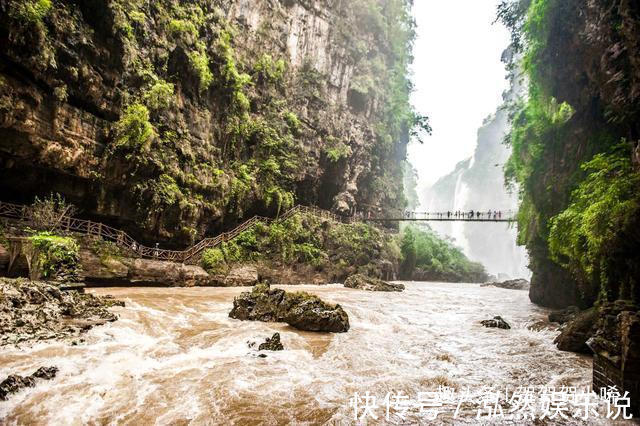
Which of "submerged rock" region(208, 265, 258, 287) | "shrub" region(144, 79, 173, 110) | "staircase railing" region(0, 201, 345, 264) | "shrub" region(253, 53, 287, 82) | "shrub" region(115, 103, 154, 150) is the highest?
"shrub" region(253, 53, 287, 82)

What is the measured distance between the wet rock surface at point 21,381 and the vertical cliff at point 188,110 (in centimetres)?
1084

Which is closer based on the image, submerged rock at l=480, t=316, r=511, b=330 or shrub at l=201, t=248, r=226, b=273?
submerged rock at l=480, t=316, r=511, b=330

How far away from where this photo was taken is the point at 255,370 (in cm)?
500

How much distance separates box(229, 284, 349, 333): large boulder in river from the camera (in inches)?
305

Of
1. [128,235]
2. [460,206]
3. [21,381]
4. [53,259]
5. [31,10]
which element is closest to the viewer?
[21,381]

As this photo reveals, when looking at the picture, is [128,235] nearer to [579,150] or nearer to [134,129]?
[134,129]

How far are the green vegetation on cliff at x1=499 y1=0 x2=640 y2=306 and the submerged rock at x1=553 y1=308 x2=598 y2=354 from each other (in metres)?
Result: 0.98

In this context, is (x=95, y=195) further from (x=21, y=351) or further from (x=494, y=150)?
(x=494, y=150)

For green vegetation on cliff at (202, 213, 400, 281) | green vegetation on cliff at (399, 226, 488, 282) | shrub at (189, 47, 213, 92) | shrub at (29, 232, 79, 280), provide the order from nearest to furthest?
1. shrub at (29, 232, 79, 280)
2. green vegetation on cliff at (202, 213, 400, 281)
3. shrub at (189, 47, 213, 92)
4. green vegetation on cliff at (399, 226, 488, 282)

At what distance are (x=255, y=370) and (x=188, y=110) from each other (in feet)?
56.7

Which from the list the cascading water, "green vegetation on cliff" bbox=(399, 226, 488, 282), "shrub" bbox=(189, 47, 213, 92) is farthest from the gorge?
the cascading water

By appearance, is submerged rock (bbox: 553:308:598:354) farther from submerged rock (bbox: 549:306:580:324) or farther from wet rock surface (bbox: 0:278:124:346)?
wet rock surface (bbox: 0:278:124:346)

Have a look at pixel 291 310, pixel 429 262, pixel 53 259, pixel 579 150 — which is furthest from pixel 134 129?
pixel 429 262

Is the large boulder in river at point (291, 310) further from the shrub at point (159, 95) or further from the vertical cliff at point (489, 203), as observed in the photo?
the vertical cliff at point (489, 203)
